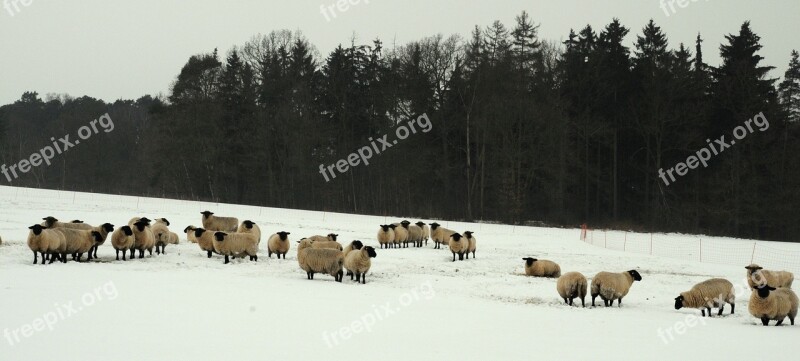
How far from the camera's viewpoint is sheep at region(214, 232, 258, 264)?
20.1 m

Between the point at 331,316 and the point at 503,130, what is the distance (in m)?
40.4

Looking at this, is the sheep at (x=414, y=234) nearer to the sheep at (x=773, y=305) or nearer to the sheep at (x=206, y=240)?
the sheep at (x=206, y=240)

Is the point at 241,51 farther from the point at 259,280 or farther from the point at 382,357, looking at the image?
the point at 382,357

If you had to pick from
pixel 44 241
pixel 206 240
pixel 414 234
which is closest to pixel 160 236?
pixel 206 240

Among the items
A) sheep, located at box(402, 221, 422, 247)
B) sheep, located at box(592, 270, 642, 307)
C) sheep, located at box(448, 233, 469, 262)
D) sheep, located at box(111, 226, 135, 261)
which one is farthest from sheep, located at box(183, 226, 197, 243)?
sheep, located at box(592, 270, 642, 307)

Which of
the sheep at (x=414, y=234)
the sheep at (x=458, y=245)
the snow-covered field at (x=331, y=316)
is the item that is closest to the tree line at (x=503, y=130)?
the sheep at (x=414, y=234)

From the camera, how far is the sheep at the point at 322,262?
57.1 ft

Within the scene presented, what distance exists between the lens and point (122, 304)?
10.9 metres

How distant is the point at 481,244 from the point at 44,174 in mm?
85881

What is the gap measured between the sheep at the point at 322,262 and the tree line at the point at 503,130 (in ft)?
106

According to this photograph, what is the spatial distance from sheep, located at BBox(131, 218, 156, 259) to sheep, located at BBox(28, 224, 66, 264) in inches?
92.8

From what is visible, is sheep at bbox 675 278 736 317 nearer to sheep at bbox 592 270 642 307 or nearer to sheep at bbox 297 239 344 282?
sheep at bbox 592 270 642 307

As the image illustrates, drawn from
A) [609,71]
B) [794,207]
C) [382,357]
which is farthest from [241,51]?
[382,357]

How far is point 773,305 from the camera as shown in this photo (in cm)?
1284
